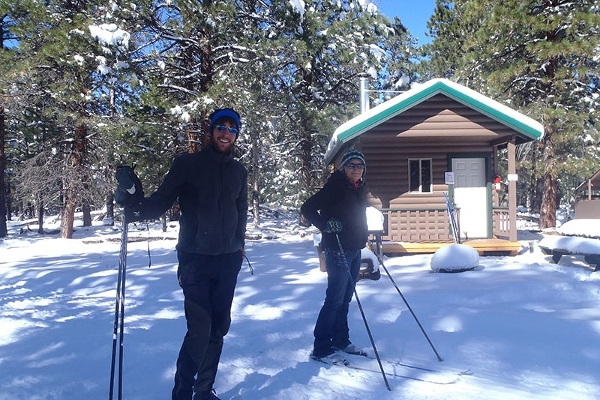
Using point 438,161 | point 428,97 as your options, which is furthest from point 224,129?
point 438,161

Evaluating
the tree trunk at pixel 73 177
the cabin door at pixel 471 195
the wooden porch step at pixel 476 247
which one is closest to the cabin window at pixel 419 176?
the cabin door at pixel 471 195

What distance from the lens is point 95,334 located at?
175 inches

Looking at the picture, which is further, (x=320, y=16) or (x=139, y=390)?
(x=320, y=16)

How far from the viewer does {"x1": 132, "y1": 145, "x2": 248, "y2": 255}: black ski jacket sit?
115 inches

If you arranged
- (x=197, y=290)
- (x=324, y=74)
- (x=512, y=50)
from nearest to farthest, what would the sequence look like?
(x=197, y=290), (x=512, y=50), (x=324, y=74)

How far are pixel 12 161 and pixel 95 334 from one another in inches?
1193

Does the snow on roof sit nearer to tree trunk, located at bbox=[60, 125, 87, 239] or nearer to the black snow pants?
the black snow pants

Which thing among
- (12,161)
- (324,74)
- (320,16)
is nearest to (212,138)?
(320,16)

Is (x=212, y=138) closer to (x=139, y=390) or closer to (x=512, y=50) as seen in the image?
(x=139, y=390)

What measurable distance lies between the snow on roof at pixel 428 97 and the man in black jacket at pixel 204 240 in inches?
305

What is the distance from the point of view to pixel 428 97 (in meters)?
11.0

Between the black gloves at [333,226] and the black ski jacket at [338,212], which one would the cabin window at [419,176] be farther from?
the black gloves at [333,226]

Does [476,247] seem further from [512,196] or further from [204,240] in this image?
[204,240]

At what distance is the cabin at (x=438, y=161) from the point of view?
429 inches
